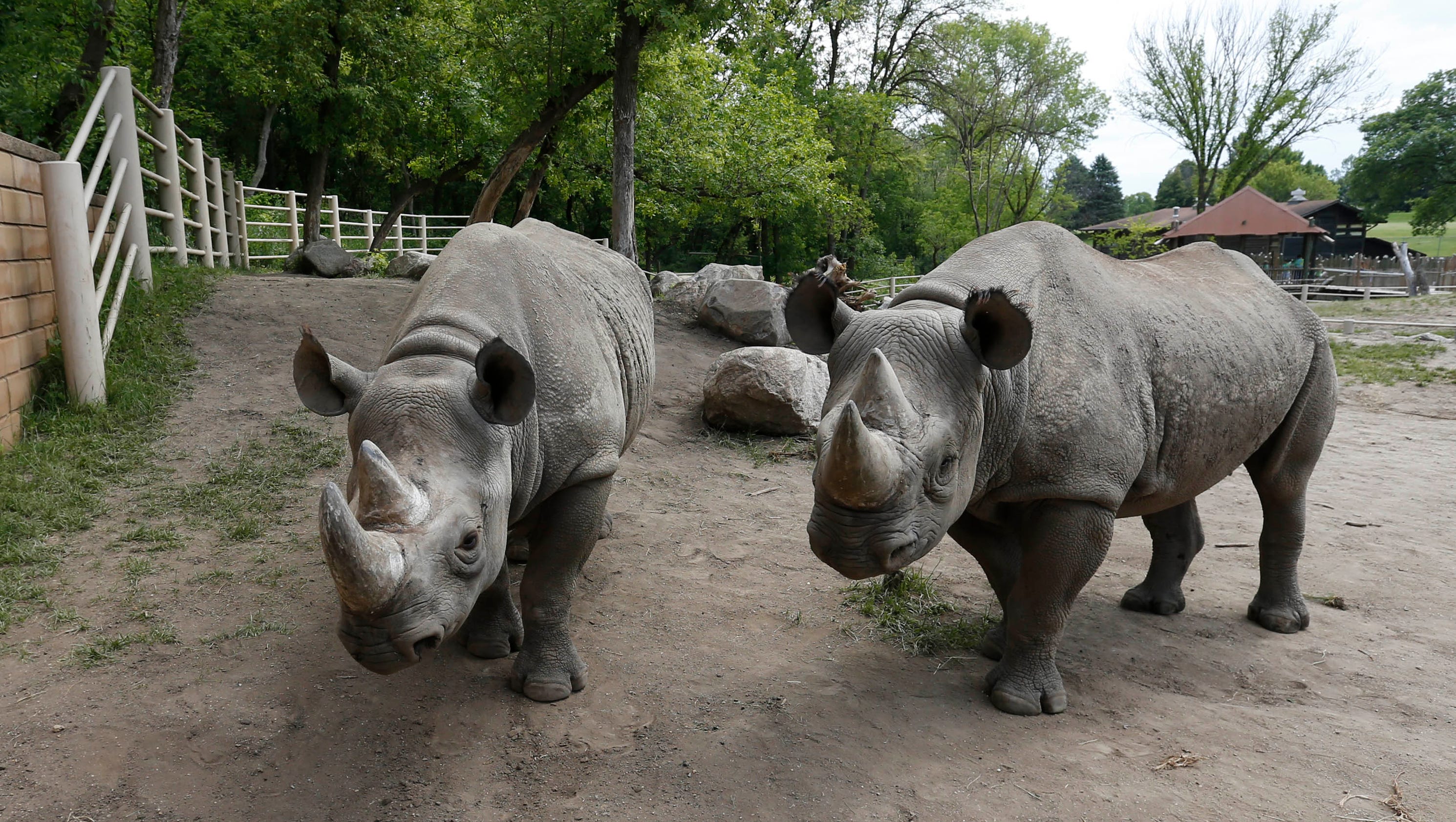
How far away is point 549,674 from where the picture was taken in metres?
4.16

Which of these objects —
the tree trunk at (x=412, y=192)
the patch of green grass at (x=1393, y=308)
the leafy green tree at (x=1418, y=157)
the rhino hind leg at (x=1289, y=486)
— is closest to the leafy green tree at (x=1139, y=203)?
the leafy green tree at (x=1418, y=157)

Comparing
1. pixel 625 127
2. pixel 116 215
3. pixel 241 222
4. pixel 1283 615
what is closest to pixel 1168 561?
pixel 1283 615

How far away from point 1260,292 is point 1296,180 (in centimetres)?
8278

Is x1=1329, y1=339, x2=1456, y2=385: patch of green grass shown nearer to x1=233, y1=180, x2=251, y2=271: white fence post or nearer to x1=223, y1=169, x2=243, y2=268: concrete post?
x1=223, y1=169, x2=243, y2=268: concrete post

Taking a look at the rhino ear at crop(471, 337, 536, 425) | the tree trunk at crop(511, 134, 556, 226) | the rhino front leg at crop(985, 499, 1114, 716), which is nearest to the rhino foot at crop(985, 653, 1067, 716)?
the rhino front leg at crop(985, 499, 1114, 716)

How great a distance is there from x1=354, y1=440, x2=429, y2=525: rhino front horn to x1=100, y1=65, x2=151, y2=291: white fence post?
7.82m

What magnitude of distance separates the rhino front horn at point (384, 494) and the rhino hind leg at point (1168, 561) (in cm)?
440

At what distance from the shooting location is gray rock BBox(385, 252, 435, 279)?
43.5 ft

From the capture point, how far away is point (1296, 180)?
73938 mm

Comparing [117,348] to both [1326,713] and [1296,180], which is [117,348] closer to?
[1326,713]

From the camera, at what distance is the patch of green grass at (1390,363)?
13.8 metres

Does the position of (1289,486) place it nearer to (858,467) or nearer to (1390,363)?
(858,467)

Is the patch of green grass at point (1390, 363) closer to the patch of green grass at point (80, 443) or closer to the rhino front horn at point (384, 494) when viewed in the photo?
the rhino front horn at point (384, 494)

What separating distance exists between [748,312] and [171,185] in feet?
23.2
